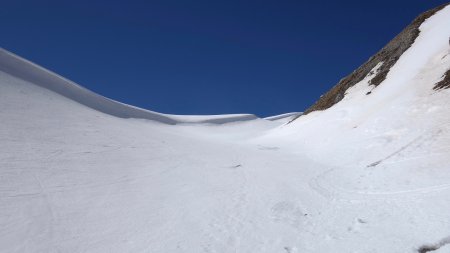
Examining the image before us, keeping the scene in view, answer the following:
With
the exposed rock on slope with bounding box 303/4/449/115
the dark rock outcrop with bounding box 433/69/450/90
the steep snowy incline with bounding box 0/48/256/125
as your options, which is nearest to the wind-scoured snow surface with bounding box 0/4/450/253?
the dark rock outcrop with bounding box 433/69/450/90

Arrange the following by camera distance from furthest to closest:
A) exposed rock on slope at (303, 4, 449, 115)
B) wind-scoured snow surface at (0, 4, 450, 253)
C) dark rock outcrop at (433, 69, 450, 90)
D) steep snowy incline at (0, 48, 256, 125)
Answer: steep snowy incline at (0, 48, 256, 125) < exposed rock on slope at (303, 4, 449, 115) < dark rock outcrop at (433, 69, 450, 90) < wind-scoured snow surface at (0, 4, 450, 253)

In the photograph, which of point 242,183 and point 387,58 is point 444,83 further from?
point 387,58

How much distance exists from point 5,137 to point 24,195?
18.7 ft

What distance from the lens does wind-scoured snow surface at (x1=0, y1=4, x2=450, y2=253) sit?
6.91m

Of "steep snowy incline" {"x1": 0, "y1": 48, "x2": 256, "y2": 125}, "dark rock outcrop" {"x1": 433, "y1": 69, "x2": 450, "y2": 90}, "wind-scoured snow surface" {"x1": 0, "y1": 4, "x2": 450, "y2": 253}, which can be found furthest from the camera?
"steep snowy incline" {"x1": 0, "y1": 48, "x2": 256, "y2": 125}

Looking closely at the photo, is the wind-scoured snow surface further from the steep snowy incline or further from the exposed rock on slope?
the steep snowy incline

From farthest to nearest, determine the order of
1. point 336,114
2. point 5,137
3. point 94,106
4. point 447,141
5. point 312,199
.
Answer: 1. point 94,106
2. point 336,114
3. point 5,137
4. point 447,141
5. point 312,199

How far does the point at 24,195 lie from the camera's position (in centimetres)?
842

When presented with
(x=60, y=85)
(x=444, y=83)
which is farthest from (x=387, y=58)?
(x=60, y=85)

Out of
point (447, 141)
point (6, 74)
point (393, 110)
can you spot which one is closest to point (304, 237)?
point (447, 141)

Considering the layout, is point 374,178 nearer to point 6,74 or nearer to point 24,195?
point 24,195

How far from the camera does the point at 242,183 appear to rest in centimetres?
1131

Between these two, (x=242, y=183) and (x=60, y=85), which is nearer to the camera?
(x=242, y=183)

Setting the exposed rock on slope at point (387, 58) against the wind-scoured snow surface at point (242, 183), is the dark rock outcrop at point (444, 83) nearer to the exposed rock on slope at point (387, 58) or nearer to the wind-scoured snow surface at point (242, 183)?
the wind-scoured snow surface at point (242, 183)
